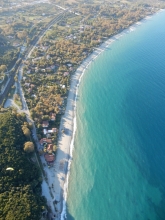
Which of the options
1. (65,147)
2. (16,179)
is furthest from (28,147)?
(65,147)

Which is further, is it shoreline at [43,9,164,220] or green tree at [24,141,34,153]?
green tree at [24,141,34,153]

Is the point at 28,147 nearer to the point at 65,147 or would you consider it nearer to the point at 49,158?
the point at 49,158

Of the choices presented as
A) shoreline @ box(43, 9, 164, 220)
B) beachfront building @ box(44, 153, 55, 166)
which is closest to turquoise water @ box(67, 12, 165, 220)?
shoreline @ box(43, 9, 164, 220)

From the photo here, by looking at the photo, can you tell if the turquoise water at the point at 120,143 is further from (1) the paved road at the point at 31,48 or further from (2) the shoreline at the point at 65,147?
(1) the paved road at the point at 31,48

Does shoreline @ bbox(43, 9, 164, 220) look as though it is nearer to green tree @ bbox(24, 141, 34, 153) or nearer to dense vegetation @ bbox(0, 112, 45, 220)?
dense vegetation @ bbox(0, 112, 45, 220)

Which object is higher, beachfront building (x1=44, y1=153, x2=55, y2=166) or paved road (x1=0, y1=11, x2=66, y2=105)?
paved road (x1=0, y1=11, x2=66, y2=105)

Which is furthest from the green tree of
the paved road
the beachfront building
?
the paved road

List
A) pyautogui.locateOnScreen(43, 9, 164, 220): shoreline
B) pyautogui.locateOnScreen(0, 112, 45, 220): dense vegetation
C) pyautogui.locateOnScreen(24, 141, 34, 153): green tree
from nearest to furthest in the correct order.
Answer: pyautogui.locateOnScreen(0, 112, 45, 220): dense vegetation
pyautogui.locateOnScreen(43, 9, 164, 220): shoreline
pyautogui.locateOnScreen(24, 141, 34, 153): green tree

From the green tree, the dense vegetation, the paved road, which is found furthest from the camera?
the paved road

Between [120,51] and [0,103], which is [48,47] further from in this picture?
[0,103]
